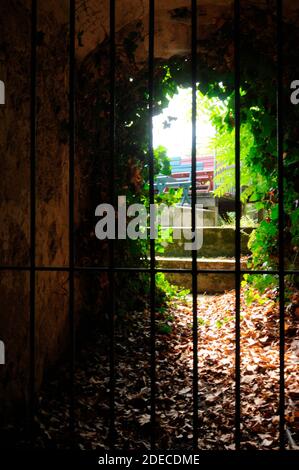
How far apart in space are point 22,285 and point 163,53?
3145 mm

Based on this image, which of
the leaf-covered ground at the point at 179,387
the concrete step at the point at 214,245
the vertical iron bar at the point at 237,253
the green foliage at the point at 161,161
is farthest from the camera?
the concrete step at the point at 214,245

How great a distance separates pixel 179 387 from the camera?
3441 mm

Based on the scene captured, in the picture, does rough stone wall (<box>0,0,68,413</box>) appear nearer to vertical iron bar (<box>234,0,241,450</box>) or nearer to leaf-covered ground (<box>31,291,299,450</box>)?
leaf-covered ground (<box>31,291,299,450</box>)

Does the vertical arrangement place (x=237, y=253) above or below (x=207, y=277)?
above

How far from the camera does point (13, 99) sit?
262 centimetres

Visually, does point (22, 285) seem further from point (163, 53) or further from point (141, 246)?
point (163, 53)

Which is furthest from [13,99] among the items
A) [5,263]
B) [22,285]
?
[22,285]

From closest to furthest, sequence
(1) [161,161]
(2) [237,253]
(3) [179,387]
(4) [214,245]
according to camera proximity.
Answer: (2) [237,253]
(3) [179,387]
(1) [161,161]
(4) [214,245]

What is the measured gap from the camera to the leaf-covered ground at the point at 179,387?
268 centimetres

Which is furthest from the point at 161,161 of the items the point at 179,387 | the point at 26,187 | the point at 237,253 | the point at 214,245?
the point at 214,245

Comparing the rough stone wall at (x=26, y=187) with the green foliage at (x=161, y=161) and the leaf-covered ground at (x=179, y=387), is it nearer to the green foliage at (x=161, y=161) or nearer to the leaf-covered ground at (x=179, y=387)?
the leaf-covered ground at (x=179, y=387)

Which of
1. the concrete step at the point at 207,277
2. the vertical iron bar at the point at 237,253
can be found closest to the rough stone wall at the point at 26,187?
the vertical iron bar at the point at 237,253

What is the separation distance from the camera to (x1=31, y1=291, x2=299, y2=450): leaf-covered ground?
2676 millimetres

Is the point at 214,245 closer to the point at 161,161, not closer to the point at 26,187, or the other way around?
the point at 161,161
